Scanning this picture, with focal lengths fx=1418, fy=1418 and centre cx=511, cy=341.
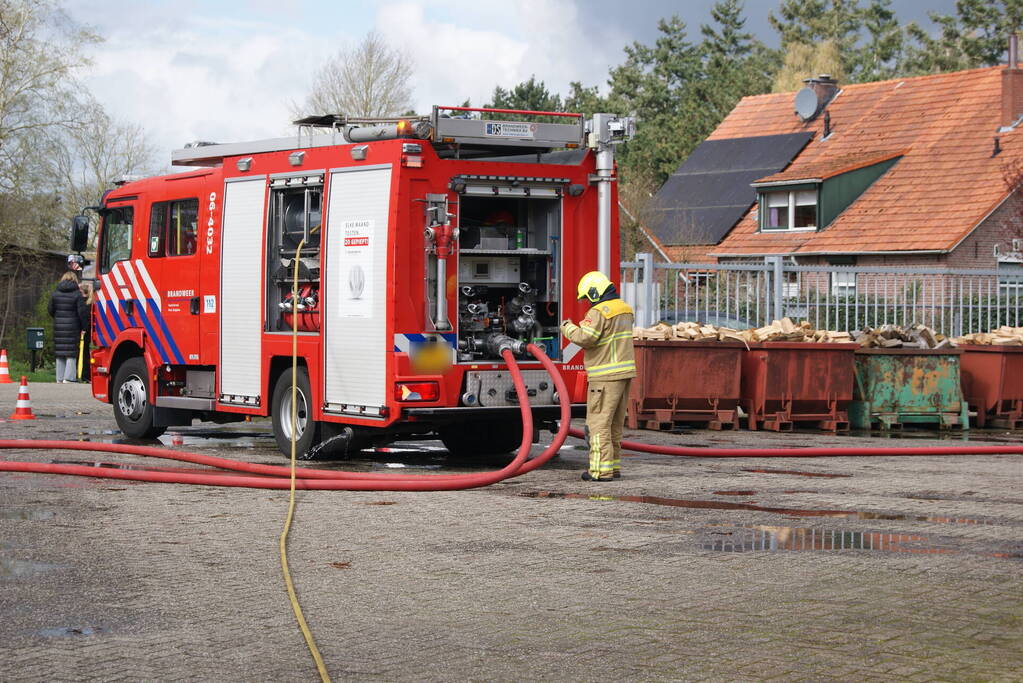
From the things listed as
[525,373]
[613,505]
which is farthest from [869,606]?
[525,373]

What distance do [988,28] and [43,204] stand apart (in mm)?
41157

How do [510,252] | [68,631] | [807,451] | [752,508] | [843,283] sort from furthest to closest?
[843,283]
[807,451]
[510,252]
[752,508]
[68,631]

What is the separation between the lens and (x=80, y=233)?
1520 cm

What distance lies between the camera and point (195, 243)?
45.8 ft

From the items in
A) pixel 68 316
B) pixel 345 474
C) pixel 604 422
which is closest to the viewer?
pixel 345 474

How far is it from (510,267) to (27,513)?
479 centimetres

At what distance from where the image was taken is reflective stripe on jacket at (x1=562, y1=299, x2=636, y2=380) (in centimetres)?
1139

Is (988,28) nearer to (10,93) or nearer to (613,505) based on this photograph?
(10,93)

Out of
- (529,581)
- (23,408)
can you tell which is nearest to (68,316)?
(23,408)

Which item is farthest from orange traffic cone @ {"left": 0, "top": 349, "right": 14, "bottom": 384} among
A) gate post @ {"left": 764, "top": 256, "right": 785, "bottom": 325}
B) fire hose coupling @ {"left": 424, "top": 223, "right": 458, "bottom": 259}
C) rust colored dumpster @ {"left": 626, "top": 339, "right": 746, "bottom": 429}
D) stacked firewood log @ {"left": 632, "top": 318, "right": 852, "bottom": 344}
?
fire hose coupling @ {"left": 424, "top": 223, "right": 458, "bottom": 259}

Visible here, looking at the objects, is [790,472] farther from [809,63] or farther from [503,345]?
[809,63]

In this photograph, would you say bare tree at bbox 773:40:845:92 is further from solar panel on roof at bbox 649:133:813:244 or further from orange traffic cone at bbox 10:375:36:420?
orange traffic cone at bbox 10:375:36:420

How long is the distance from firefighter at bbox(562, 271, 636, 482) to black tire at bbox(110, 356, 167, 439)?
530 centimetres

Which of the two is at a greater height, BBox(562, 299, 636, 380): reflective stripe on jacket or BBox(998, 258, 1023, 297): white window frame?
BBox(998, 258, 1023, 297): white window frame
